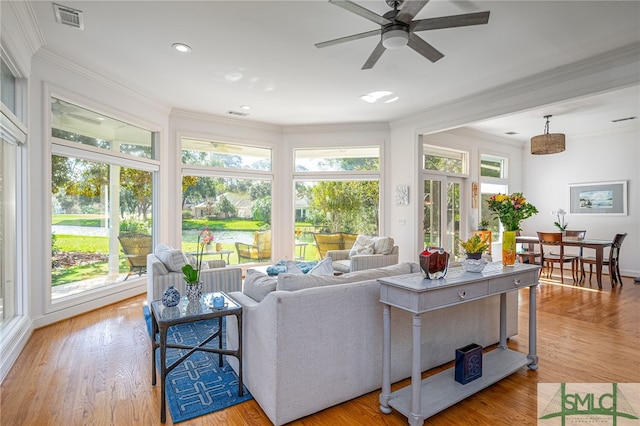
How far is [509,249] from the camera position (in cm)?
282

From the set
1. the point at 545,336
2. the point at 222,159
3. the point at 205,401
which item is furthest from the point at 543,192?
the point at 205,401

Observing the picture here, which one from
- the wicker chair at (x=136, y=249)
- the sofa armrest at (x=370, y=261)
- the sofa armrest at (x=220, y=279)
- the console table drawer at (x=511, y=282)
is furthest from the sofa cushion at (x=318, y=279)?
the wicker chair at (x=136, y=249)

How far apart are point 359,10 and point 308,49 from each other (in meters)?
1.29

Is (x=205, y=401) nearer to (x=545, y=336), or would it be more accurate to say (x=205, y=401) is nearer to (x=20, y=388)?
(x=20, y=388)

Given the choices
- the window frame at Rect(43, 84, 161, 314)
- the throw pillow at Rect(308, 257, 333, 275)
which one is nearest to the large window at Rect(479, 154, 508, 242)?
the throw pillow at Rect(308, 257, 333, 275)

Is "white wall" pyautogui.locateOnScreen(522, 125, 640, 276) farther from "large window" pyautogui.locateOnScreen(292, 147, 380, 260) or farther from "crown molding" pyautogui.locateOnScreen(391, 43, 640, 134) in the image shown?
"large window" pyautogui.locateOnScreen(292, 147, 380, 260)

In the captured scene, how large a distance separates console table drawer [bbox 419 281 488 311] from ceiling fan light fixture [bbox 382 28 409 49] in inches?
77.0

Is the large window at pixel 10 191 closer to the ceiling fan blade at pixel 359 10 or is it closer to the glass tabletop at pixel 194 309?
the glass tabletop at pixel 194 309

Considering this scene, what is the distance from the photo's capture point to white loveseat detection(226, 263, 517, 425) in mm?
2051

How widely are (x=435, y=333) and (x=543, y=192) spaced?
706 cm

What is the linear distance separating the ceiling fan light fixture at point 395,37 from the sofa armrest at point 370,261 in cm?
323

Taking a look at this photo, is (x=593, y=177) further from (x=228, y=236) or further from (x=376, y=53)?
(x=228, y=236)

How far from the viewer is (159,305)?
8.27ft

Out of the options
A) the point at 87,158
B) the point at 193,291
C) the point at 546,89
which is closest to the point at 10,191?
the point at 87,158
